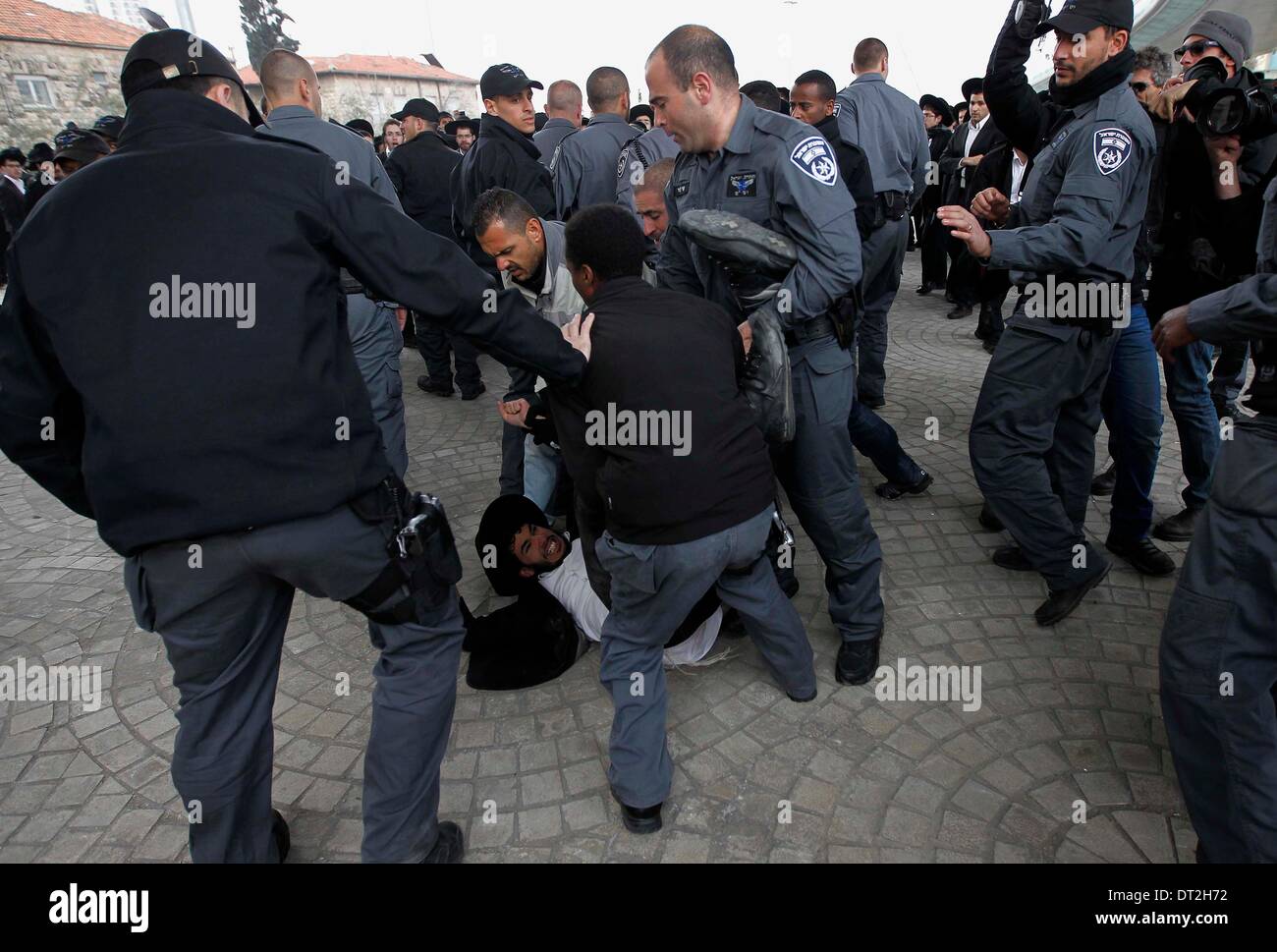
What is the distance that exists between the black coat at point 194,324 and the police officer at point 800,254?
1230 millimetres

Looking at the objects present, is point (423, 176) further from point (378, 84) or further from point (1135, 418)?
point (378, 84)

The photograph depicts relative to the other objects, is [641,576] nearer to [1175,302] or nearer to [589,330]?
[589,330]

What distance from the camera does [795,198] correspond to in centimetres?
243

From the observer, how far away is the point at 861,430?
3969mm

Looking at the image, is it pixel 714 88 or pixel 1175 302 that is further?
pixel 1175 302

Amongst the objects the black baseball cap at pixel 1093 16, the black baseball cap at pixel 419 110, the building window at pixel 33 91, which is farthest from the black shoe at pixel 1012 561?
the building window at pixel 33 91

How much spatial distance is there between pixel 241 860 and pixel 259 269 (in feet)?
4.96

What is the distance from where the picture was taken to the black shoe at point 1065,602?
3004 millimetres

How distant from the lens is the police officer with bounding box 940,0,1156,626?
261 centimetres

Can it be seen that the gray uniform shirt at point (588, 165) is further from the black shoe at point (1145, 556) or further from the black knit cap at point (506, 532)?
the black shoe at point (1145, 556)

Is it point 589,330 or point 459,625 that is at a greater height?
point 589,330

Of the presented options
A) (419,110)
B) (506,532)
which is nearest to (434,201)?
(419,110)

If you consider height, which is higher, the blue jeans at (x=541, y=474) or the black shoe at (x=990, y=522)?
the blue jeans at (x=541, y=474)
